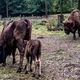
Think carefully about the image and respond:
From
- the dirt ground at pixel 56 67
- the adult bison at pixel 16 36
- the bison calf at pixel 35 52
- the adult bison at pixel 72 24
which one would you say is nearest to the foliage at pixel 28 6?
the adult bison at pixel 72 24

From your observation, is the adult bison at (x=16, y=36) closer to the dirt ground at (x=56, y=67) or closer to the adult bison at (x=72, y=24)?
the dirt ground at (x=56, y=67)

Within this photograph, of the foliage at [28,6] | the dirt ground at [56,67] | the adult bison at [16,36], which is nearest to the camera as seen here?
the dirt ground at [56,67]

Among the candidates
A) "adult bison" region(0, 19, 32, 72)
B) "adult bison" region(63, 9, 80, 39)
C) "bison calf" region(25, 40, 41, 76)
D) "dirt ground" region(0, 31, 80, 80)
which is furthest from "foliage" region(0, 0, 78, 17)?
"bison calf" region(25, 40, 41, 76)

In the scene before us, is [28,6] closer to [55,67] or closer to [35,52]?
[55,67]

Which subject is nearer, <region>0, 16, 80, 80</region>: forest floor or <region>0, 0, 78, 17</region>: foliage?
<region>0, 16, 80, 80</region>: forest floor

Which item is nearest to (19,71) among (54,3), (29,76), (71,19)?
(29,76)

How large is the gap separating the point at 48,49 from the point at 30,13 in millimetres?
39381

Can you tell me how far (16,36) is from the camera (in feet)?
32.4

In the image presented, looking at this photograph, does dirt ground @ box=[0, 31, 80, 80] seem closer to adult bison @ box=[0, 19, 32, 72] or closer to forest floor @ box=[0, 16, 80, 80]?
forest floor @ box=[0, 16, 80, 80]

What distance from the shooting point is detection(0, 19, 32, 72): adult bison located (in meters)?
9.80

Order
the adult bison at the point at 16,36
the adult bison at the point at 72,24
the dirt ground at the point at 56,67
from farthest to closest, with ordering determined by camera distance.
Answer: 1. the adult bison at the point at 72,24
2. the adult bison at the point at 16,36
3. the dirt ground at the point at 56,67

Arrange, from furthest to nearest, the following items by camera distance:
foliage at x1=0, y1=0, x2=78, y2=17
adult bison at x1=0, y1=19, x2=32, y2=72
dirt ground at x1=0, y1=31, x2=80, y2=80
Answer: foliage at x1=0, y1=0, x2=78, y2=17, adult bison at x1=0, y1=19, x2=32, y2=72, dirt ground at x1=0, y1=31, x2=80, y2=80

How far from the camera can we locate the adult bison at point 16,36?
980 cm

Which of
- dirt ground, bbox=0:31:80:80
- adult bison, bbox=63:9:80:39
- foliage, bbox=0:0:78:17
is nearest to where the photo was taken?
dirt ground, bbox=0:31:80:80
